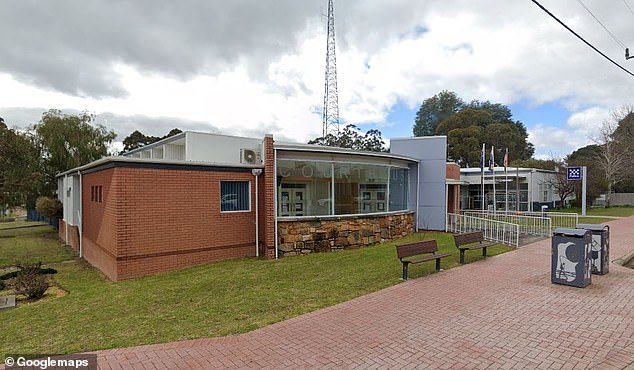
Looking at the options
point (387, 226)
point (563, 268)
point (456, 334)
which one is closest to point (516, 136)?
point (387, 226)

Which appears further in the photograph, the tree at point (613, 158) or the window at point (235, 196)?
the tree at point (613, 158)

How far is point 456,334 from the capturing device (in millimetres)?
5434

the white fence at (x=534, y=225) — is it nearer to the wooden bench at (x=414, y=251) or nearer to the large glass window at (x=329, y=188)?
the large glass window at (x=329, y=188)

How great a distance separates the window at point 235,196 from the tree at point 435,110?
73.6 metres

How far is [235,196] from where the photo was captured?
41.4 ft

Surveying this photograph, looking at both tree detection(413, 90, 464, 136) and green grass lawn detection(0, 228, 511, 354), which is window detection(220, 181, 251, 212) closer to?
green grass lawn detection(0, 228, 511, 354)

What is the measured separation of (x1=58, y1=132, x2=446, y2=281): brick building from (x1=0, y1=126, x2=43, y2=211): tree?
7684mm

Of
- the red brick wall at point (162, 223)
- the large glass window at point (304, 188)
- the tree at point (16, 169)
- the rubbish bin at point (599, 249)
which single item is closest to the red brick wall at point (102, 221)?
the red brick wall at point (162, 223)

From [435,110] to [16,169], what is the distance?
75.8 metres

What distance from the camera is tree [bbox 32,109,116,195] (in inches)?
1087

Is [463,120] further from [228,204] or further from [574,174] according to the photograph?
[228,204]

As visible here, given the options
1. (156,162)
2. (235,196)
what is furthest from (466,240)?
(156,162)

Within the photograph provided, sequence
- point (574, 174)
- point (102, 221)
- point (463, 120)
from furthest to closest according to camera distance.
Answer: point (463, 120)
point (574, 174)
point (102, 221)

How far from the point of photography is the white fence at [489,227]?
14.5 m
